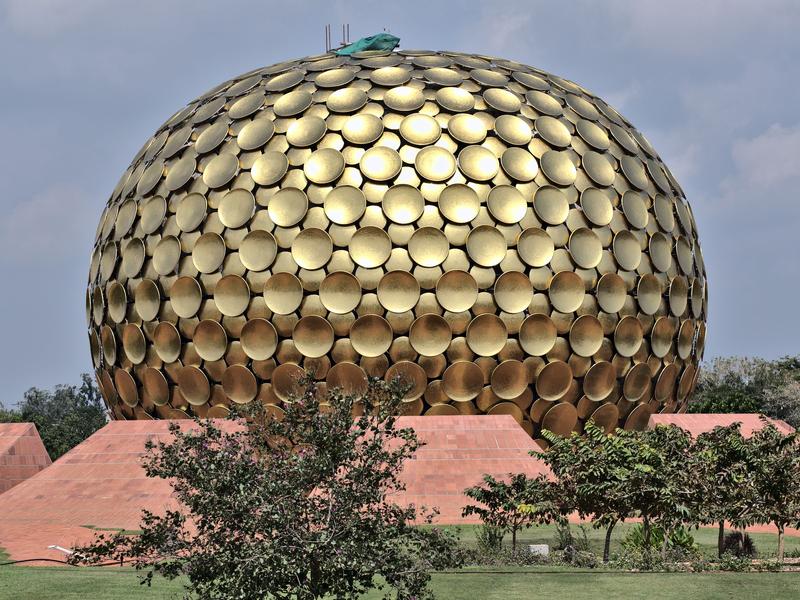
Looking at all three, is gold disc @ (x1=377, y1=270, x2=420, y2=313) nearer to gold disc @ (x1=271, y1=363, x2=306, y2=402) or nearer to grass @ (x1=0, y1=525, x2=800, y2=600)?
gold disc @ (x1=271, y1=363, x2=306, y2=402)

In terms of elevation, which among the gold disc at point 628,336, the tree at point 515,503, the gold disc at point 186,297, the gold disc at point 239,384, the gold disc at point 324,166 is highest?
the gold disc at point 324,166

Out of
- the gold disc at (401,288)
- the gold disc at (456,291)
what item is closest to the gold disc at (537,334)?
the gold disc at (456,291)

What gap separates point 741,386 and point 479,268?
88.5 feet

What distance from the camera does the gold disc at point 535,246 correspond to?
73.8 ft

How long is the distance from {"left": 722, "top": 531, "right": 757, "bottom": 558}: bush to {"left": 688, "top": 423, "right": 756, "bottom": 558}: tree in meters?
0.86

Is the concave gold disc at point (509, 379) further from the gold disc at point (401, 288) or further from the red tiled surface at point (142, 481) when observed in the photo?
the gold disc at point (401, 288)

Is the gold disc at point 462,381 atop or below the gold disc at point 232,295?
below

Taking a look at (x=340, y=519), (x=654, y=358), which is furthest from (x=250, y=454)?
(x=654, y=358)

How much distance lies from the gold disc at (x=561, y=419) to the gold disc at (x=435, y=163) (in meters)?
5.40

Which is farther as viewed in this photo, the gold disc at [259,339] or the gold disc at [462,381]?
the gold disc at [259,339]

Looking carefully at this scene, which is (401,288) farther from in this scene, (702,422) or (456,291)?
(702,422)

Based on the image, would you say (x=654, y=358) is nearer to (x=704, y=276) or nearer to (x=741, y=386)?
(x=704, y=276)

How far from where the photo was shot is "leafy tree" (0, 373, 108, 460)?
44.6 m

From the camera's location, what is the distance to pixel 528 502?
670 inches
